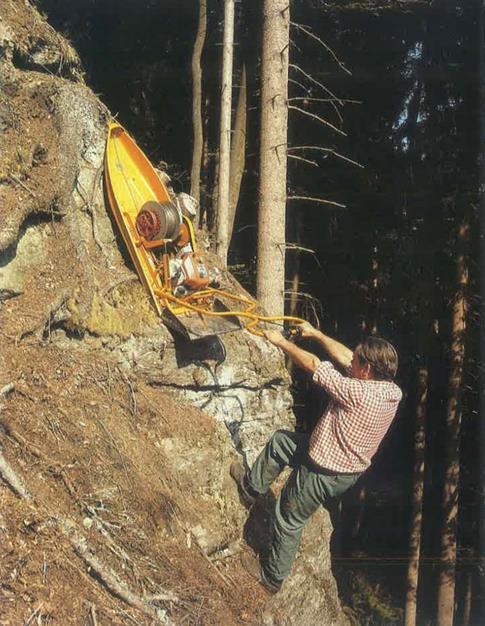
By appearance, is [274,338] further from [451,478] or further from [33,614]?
[451,478]

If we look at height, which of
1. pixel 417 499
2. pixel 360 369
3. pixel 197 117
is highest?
pixel 197 117

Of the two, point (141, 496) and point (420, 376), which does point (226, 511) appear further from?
point (420, 376)

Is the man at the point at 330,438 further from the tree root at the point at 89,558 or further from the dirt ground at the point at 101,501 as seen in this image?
the tree root at the point at 89,558

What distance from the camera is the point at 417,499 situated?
49.0ft

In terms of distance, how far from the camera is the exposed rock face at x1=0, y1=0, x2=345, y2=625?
582 centimetres

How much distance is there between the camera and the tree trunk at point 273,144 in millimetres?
9914

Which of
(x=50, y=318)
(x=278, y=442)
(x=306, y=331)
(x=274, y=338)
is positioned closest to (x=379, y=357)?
(x=306, y=331)

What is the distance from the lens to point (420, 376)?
586 inches

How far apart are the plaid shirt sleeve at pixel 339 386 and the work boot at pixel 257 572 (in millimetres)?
1967

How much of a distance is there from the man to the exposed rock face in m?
0.74

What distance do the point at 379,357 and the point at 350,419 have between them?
1.81ft

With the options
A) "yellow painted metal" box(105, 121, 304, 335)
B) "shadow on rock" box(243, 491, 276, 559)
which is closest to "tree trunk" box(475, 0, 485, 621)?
"yellow painted metal" box(105, 121, 304, 335)

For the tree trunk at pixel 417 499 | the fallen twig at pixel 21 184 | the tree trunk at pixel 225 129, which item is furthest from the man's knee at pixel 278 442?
the tree trunk at pixel 417 499

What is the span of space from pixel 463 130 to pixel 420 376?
5381 mm
